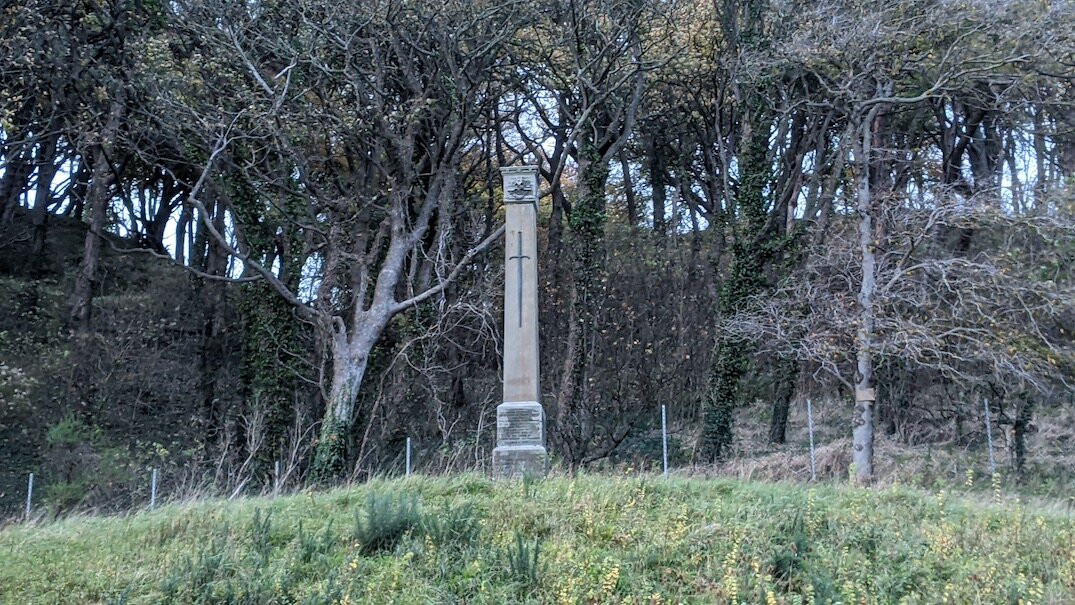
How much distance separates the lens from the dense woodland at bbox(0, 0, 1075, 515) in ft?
48.6

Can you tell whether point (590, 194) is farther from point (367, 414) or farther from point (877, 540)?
point (877, 540)

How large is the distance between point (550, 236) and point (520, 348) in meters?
9.41

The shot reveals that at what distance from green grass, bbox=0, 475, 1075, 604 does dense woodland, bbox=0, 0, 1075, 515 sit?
18.9 feet

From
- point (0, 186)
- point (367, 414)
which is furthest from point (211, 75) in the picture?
point (0, 186)

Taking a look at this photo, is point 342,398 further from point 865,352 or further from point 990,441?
point 990,441

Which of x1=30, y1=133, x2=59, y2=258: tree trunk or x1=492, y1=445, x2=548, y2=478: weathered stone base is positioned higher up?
x1=30, y1=133, x2=59, y2=258: tree trunk

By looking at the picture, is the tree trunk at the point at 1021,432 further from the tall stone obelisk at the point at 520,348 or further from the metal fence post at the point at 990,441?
the tall stone obelisk at the point at 520,348

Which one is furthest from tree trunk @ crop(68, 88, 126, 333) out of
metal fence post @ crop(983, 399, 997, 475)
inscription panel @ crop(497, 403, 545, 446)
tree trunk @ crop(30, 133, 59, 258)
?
metal fence post @ crop(983, 399, 997, 475)

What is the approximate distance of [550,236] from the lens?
2022 cm

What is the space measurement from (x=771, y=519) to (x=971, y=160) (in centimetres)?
1659

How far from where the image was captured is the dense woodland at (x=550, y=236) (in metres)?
14.8

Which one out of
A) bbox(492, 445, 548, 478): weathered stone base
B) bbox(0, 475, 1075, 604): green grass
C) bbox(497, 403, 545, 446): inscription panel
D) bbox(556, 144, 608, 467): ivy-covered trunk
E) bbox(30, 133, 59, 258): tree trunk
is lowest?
bbox(0, 475, 1075, 604): green grass

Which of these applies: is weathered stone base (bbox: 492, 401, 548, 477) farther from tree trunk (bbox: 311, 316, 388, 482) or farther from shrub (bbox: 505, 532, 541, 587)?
tree trunk (bbox: 311, 316, 388, 482)

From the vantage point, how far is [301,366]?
18219 mm
